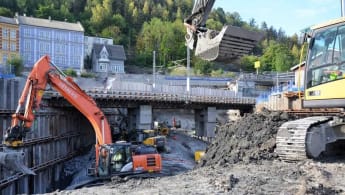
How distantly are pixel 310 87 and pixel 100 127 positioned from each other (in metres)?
11.9

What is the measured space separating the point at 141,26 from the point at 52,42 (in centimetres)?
4979

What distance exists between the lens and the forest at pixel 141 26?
10106cm

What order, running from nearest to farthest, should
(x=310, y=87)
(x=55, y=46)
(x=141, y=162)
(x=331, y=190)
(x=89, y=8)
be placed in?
(x=331, y=190) → (x=310, y=87) → (x=141, y=162) → (x=55, y=46) → (x=89, y=8)

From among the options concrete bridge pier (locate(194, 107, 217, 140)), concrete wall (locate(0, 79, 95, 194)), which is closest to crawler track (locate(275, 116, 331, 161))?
concrete wall (locate(0, 79, 95, 194))

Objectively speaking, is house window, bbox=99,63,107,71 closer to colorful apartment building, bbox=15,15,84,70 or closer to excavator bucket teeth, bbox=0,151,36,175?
colorful apartment building, bbox=15,15,84,70

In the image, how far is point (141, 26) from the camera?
13950cm

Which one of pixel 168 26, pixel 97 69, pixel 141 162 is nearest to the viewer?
pixel 141 162

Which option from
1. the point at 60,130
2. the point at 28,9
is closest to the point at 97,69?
the point at 28,9

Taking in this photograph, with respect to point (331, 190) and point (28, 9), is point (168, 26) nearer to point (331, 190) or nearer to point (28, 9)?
point (28, 9)

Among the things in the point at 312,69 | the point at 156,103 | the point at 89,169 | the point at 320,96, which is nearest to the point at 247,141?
the point at 320,96

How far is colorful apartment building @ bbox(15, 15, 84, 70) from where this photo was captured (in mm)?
89938

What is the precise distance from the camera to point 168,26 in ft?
412

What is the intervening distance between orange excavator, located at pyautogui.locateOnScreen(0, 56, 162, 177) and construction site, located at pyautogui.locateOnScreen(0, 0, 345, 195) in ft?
0.14

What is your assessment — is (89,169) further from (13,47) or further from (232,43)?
(13,47)
